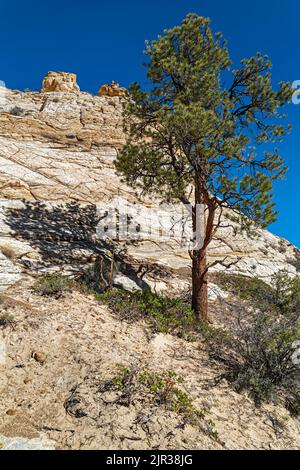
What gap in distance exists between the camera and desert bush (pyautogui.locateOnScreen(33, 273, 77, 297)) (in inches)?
350

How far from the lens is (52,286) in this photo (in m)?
9.02

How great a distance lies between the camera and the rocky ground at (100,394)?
4.87m

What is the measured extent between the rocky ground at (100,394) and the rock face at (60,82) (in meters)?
27.1

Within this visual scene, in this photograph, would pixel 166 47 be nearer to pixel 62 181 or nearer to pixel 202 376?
pixel 62 181

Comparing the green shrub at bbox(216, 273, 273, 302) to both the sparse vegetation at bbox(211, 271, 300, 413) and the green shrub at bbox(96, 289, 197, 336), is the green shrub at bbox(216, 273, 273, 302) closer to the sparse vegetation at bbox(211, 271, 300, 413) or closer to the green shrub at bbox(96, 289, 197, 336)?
the green shrub at bbox(96, 289, 197, 336)

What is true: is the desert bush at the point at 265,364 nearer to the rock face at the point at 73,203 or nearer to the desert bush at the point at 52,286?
the rock face at the point at 73,203

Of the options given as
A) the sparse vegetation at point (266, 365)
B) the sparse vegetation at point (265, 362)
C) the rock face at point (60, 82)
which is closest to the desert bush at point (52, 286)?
the sparse vegetation at point (265, 362)

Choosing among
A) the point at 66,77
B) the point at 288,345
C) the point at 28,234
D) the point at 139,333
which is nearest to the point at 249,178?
the point at 288,345

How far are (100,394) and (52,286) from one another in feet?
13.7

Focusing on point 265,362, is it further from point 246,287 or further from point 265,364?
point 246,287

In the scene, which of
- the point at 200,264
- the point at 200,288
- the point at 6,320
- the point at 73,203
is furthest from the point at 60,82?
the point at 6,320

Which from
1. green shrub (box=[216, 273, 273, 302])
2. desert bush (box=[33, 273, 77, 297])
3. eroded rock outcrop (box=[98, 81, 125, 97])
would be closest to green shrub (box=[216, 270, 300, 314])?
green shrub (box=[216, 273, 273, 302])

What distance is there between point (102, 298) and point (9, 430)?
4.96 metres

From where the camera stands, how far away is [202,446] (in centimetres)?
489
